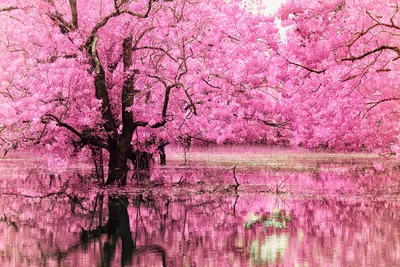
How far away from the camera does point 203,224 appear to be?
54.2 ft

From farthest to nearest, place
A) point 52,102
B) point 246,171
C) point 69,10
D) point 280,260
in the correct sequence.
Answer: point 246,171 < point 69,10 < point 52,102 < point 280,260

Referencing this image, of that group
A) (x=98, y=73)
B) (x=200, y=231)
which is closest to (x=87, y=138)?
(x=98, y=73)

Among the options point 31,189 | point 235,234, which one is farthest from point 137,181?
point 235,234

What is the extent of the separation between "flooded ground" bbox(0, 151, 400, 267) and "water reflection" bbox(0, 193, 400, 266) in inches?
0.8

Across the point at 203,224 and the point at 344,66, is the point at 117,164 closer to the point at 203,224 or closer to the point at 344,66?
the point at 344,66

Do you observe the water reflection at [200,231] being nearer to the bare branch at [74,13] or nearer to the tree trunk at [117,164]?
the tree trunk at [117,164]

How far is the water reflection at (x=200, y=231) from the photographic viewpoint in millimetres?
11875

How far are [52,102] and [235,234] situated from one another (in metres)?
11.3

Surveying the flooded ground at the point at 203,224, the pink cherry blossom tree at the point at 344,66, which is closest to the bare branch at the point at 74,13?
the flooded ground at the point at 203,224

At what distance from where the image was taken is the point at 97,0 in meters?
25.8

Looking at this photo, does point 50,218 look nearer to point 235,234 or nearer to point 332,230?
point 235,234

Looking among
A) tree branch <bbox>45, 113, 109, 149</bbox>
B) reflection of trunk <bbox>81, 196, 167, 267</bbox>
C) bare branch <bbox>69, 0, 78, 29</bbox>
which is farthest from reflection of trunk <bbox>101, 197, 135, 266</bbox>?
bare branch <bbox>69, 0, 78, 29</bbox>

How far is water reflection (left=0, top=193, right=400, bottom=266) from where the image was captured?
11875 mm

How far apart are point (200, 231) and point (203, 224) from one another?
1143 millimetres
